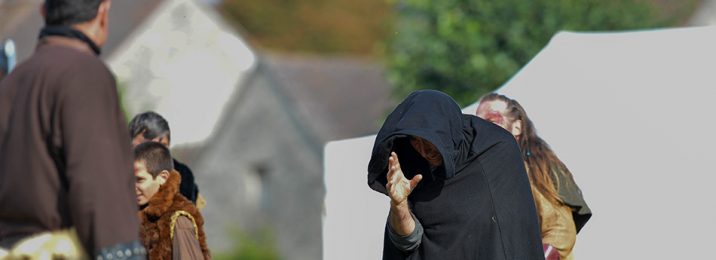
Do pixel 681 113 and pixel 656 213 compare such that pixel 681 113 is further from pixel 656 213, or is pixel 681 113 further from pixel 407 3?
→ pixel 407 3

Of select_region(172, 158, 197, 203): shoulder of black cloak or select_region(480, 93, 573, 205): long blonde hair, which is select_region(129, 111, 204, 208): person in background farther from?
select_region(480, 93, 573, 205): long blonde hair

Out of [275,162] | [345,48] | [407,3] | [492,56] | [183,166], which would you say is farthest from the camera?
[345,48]

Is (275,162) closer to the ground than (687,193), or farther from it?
farther from it

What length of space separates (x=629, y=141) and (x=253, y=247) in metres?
32.4

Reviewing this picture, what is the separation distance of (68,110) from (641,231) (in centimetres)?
480

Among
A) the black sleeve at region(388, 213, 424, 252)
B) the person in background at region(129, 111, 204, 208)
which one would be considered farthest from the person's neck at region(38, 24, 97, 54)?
the person in background at region(129, 111, 204, 208)

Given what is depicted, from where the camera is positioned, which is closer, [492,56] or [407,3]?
[492,56]

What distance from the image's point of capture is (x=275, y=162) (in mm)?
43656

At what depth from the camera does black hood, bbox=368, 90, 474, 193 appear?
590cm

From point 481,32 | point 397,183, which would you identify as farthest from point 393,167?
point 481,32

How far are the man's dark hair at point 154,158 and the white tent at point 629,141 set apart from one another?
7.27 ft

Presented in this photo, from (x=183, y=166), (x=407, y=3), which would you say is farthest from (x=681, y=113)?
(x=407, y=3)

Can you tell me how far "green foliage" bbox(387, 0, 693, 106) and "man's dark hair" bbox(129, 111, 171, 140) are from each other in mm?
13897

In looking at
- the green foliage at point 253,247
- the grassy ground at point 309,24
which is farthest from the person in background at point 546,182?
the grassy ground at point 309,24
